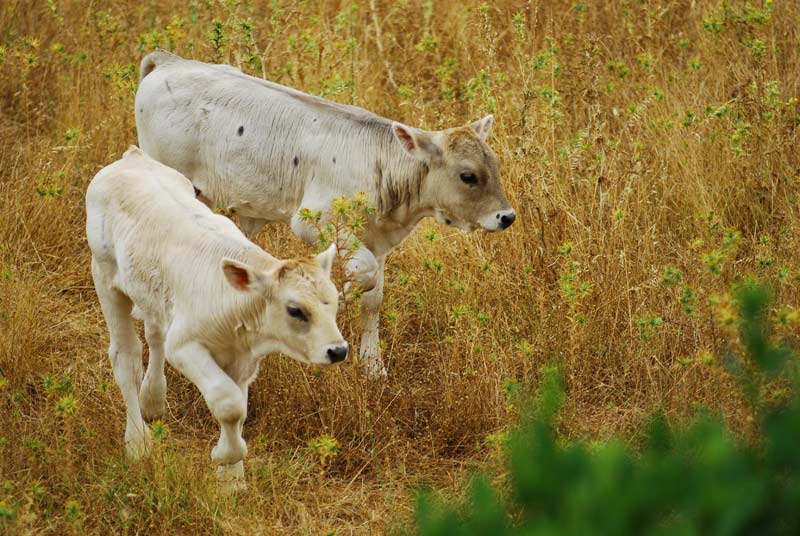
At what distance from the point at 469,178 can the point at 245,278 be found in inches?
92.6

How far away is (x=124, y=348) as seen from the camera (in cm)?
653

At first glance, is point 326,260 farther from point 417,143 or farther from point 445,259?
point 445,259

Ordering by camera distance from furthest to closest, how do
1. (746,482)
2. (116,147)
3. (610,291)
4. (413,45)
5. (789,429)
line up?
(413,45) < (116,147) < (610,291) < (789,429) < (746,482)

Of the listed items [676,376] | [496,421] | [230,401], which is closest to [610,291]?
[676,376]

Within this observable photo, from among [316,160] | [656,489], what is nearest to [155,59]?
[316,160]

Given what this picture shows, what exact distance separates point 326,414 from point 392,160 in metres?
1.84

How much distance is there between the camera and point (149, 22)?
11.8m

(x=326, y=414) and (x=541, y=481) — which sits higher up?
(x=541, y=481)

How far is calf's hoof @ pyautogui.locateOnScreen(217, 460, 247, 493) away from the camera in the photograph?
5938mm

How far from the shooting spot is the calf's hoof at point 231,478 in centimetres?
594

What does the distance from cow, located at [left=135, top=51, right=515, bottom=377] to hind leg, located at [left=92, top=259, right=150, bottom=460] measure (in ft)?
4.62

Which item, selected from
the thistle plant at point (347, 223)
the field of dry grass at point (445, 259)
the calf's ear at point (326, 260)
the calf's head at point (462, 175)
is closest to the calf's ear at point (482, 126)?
the calf's head at point (462, 175)

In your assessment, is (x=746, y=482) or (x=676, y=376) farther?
(x=676, y=376)

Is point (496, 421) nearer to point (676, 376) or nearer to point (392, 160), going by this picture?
point (676, 376)
